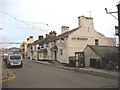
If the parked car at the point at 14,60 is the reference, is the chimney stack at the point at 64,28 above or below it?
above

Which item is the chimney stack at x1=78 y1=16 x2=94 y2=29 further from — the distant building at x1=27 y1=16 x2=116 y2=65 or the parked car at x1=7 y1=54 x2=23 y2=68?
the parked car at x1=7 y1=54 x2=23 y2=68

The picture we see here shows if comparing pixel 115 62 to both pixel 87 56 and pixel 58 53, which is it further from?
pixel 58 53

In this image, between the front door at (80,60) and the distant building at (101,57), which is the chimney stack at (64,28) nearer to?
the front door at (80,60)

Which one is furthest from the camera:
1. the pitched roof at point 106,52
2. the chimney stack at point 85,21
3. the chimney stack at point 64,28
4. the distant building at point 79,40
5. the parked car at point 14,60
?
the chimney stack at point 64,28

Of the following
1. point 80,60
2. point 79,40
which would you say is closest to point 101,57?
point 80,60

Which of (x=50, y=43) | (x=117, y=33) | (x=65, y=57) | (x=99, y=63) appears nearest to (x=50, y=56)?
(x=50, y=43)

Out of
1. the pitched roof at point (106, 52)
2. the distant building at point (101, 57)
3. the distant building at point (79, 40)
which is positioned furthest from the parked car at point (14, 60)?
the distant building at point (79, 40)

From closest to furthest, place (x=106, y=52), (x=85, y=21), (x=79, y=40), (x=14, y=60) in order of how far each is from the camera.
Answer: (x=106, y=52) < (x=14, y=60) < (x=85, y=21) < (x=79, y=40)

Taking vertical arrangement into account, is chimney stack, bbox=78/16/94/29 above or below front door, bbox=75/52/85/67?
above

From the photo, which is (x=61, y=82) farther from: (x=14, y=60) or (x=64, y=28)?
(x=64, y=28)

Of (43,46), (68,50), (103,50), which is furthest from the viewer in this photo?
(43,46)

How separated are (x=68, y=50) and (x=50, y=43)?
14.0 meters

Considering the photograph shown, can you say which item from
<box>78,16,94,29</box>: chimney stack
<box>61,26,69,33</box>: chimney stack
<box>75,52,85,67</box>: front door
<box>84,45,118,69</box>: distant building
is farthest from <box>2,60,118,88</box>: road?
<box>61,26,69,33</box>: chimney stack

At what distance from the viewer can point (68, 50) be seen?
165 ft
